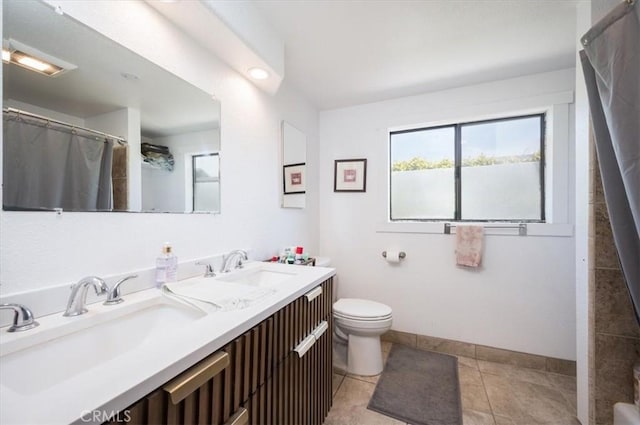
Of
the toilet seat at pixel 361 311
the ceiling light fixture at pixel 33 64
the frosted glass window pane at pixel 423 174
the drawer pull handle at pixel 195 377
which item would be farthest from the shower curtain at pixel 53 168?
the frosted glass window pane at pixel 423 174

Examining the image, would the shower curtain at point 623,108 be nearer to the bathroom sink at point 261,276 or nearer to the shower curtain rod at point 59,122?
the bathroom sink at point 261,276

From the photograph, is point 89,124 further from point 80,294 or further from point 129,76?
point 80,294

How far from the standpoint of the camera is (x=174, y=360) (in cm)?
56

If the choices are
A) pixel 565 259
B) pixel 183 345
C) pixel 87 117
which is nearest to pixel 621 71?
pixel 565 259

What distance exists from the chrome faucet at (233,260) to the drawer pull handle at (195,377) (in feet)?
2.49

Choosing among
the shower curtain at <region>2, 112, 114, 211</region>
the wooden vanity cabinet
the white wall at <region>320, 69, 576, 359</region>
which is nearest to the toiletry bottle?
the shower curtain at <region>2, 112, 114, 211</region>

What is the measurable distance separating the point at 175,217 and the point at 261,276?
1.82 ft

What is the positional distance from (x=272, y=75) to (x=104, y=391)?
1658 mm

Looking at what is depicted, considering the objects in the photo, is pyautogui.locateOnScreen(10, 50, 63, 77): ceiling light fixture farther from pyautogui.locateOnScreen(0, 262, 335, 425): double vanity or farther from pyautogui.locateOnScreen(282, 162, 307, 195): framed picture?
pyautogui.locateOnScreen(282, 162, 307, 195): framed picture

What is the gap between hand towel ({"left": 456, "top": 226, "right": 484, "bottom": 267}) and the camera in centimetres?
206

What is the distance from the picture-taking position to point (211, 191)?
1408 millimetres

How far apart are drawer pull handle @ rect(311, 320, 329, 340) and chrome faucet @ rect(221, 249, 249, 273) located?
55 centimetres

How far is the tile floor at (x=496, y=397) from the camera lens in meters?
1.47

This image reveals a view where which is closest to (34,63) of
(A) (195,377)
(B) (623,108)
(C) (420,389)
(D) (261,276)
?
(A) (195,377)
